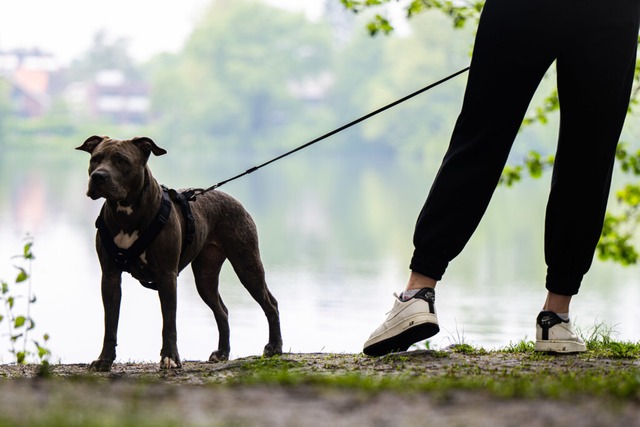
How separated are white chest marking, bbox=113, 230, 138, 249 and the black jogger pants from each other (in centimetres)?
157

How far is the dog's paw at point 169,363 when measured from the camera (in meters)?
5.52

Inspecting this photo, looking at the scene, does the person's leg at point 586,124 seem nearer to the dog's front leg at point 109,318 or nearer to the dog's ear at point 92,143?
the dog's front leg at point 109,318

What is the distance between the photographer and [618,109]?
4.67 metres

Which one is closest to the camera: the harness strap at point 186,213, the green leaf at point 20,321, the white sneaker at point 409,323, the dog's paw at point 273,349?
the white sneaker at point 409,323

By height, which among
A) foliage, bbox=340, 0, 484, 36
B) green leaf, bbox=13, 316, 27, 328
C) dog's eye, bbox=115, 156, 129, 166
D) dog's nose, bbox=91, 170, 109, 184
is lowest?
green leaf, bbox=13, 316, 27, 328

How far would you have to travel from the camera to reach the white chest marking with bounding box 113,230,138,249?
18.2 ft

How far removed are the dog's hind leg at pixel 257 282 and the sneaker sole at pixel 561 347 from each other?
188cm

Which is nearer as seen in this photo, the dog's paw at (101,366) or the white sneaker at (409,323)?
the white sneaker at (409,323)

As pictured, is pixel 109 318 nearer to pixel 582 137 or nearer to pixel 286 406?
pixel 582 137

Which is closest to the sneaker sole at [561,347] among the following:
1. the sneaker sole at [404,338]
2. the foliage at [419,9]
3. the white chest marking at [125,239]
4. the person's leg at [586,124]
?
the person's leg at [586,124]

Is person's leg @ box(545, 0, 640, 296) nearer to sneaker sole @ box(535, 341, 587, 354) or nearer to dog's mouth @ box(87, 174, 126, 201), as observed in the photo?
sneaker sole @ box(535, 341, 587, 354)

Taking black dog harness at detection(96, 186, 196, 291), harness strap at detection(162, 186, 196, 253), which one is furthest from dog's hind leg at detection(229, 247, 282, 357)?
black dog harness at detection(96, 186, 196, 291)

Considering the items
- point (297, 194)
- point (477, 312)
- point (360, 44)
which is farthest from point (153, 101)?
point (477, 312)

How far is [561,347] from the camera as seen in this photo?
200 inches
